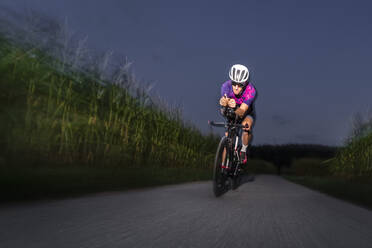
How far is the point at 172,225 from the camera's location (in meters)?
3.18

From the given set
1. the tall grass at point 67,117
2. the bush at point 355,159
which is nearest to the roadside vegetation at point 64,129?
the tall grass at point 67,117

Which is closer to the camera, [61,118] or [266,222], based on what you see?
[266,222]

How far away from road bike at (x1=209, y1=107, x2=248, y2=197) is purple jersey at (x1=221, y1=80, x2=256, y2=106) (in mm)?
382

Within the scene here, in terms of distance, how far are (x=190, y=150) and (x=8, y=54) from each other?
8040 mm

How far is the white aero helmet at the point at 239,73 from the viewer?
6141mm

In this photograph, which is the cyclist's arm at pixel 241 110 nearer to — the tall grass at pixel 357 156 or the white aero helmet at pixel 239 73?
the white aero helmet at pixel 239 73

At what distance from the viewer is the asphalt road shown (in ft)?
8.39

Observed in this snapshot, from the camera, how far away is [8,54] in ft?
17.0

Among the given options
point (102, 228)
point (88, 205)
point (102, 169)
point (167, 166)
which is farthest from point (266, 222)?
point (167, 166)

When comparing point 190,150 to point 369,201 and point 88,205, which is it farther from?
point 88,205

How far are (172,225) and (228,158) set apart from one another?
341cm

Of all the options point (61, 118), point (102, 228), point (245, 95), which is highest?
point (245, 95)

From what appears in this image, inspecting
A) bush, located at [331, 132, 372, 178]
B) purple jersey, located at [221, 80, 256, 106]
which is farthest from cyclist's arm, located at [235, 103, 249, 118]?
bush, located at [331, 132, 372, 178]

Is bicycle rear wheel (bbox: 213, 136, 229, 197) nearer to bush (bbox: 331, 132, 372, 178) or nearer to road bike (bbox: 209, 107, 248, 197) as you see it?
road bike (bbox: 209, 107, 248, 197)
